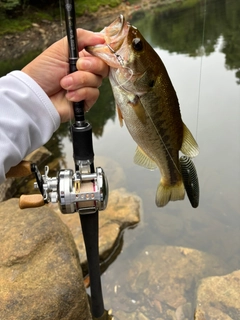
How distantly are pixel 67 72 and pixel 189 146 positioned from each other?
755 mm

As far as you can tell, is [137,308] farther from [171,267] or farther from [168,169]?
[168,169]

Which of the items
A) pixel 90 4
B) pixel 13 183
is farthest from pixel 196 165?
pixel 90 4

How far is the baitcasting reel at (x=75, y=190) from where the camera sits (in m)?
1.66

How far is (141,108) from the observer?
164cm

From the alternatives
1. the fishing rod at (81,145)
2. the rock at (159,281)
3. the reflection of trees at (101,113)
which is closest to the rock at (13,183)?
the reflection of trees at (101,113)

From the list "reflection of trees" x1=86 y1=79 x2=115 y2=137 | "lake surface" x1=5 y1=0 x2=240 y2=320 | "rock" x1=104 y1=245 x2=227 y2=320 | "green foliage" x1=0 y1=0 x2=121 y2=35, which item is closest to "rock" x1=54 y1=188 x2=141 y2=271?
"lake surface" x1=5 y1=0 x2=240 y2=320

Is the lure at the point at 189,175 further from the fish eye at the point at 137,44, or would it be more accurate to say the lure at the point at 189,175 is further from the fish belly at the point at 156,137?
the fish eye at the point at 137,44

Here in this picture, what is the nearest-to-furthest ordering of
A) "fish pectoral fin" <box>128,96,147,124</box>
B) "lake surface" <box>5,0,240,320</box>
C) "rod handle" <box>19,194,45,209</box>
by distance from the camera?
1. "fish pectoral fin" <box>128,96,147,124</box>
2. "rod handle" <box>19,194,45,209</box>
3. "lake surface" <box>5,0,240,320</box>

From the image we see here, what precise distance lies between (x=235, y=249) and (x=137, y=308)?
1.36 metres

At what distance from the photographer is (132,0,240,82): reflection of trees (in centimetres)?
1205

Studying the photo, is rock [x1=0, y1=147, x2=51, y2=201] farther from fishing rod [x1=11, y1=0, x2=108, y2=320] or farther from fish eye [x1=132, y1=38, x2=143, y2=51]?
fish eye [x1=132, y1=38, x2=143, y2=51]

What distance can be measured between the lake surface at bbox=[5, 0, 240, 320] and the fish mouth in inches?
96.1

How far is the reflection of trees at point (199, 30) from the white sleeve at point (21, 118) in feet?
26.0

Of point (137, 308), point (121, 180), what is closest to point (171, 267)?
point (137, 308)
